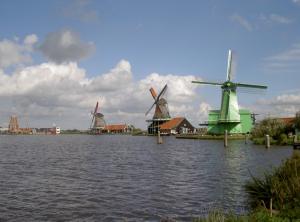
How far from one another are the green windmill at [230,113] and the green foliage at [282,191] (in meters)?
68.2

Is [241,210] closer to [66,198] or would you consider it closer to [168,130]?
[66,198]

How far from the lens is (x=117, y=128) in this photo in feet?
633

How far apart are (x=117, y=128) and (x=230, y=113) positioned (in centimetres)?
11373

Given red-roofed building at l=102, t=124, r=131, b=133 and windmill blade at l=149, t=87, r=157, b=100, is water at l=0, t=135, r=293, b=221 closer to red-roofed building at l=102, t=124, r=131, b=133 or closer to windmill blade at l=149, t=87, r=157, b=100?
windmill blade at l=149, t=87, r=157, b=100

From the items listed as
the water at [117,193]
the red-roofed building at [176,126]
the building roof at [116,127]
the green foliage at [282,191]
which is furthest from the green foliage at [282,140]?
the building roof at [116,127]

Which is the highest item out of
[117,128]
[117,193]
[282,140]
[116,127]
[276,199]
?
[116,127]

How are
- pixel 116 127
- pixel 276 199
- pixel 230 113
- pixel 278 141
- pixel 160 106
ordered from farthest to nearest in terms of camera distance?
1. pixel 116 127
2. pixel 160 106
3. pixel 230 113
4. pixel 278 141
5. pixel 276 199

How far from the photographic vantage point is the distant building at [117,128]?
628 ft

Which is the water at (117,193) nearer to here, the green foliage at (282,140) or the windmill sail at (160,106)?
the green foliage at (282,140)

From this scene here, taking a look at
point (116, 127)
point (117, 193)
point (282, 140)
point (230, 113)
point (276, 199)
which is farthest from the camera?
point (116, 127)

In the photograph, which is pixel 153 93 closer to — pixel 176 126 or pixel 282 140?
pixel 176 126

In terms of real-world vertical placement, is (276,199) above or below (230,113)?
below

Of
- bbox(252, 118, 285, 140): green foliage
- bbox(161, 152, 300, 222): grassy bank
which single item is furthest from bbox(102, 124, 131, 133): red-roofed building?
bbox(161, 152, 300, 222): grassy bank

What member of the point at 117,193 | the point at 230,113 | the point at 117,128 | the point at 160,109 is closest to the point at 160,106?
the point at 160,109
